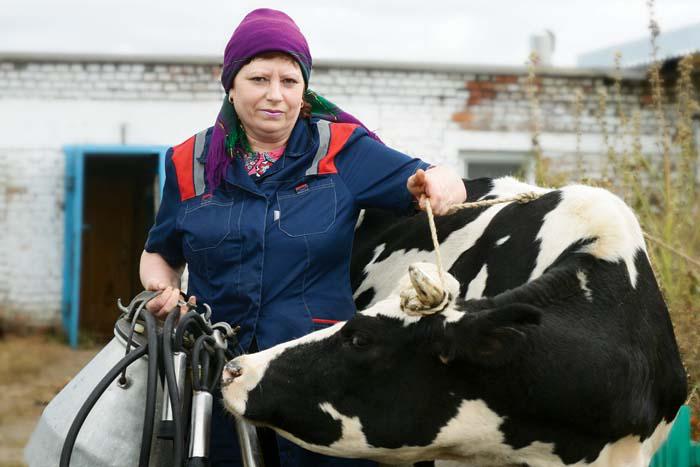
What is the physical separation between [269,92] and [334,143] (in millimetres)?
231

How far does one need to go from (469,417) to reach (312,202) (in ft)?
2.56

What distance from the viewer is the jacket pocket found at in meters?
2.95

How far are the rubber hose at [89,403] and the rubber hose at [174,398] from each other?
81mm

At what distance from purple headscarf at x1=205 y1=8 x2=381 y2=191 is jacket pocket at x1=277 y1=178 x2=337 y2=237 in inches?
8.0

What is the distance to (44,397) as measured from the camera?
7.81 metres

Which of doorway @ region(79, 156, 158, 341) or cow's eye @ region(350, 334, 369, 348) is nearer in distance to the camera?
cow's eye @ region(350, 334, 369, 348)

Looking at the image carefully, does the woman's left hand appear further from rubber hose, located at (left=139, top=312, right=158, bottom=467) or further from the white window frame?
the white window frame

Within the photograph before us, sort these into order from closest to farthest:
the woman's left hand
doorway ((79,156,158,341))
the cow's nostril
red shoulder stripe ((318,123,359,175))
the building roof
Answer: the cow's nostril
the woman's left hand
red shoulder stripe ((318,123,359,175))
the building roof
doorway ((79,156,158,341))

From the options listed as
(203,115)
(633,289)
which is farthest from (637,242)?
(203,115)

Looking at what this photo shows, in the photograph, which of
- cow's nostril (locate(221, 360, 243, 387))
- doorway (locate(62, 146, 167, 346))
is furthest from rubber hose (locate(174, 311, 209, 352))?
doorway (locate(62, 146, 167, 346))

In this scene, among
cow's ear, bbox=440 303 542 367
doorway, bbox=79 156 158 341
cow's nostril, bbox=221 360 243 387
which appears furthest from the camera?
doorway, bbox=79 156 158 341

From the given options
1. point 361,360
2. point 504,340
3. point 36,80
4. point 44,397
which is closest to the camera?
point 504,340

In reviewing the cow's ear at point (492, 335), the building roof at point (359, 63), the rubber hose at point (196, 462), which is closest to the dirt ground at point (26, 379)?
the building roof at point (359, 63)

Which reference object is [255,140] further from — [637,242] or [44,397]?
[44,397]
